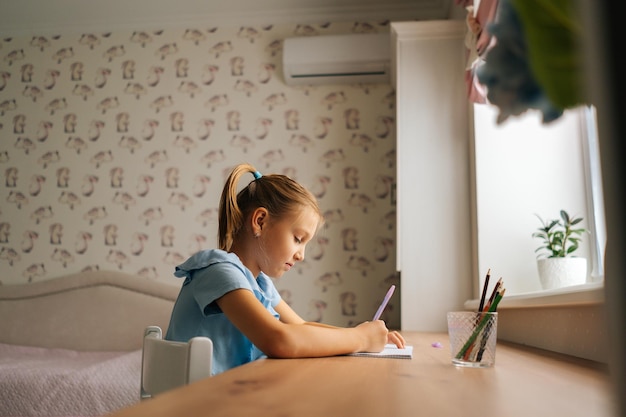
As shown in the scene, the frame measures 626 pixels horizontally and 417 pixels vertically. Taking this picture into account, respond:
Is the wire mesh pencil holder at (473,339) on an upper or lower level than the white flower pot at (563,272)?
lower

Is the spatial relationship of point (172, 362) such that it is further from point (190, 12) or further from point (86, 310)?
point (190, 12)

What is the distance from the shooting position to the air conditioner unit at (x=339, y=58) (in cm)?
282

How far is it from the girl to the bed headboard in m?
1.62

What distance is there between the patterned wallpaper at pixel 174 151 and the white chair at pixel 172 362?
1.95 m

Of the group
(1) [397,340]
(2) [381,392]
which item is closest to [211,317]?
(1) [397,340]

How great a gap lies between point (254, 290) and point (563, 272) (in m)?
1.05

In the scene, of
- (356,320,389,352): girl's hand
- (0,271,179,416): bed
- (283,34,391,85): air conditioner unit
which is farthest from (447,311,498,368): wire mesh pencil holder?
(283,34,391,85): air conditioner unit

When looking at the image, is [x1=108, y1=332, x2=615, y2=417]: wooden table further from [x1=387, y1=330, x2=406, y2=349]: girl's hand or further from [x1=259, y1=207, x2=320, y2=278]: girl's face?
[x1=259, y1=207, x2=320, y2=278]: girl's face

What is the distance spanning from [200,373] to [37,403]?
163 centimetres

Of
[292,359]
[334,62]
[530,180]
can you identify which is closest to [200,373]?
[292,359]

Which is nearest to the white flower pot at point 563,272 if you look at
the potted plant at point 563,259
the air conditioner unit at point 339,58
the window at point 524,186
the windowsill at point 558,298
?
the potted plant at point 563,259

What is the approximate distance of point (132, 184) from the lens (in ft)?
10.1

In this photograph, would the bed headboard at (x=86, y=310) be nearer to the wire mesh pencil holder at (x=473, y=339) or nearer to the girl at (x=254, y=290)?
the girl at (x=254, y=290)

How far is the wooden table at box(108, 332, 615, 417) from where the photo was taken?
42 cm
